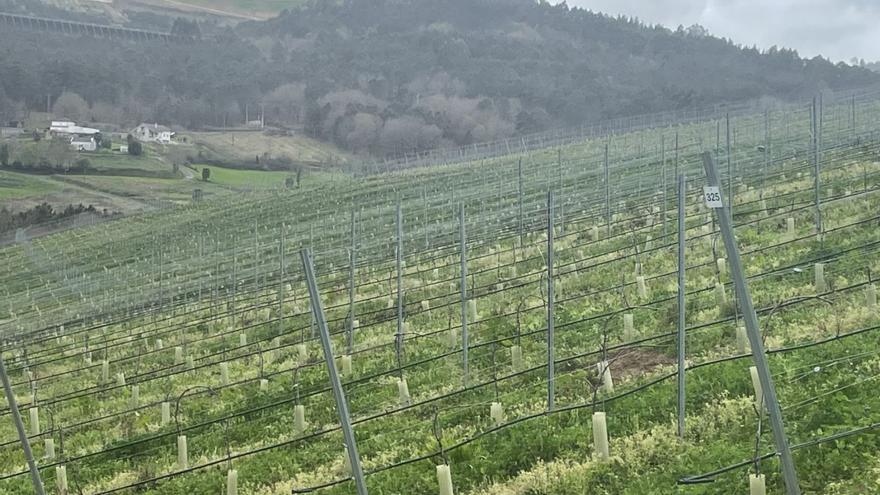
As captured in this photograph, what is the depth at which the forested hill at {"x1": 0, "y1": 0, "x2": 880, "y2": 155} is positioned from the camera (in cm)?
12788

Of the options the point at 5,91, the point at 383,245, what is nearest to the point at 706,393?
the point at 383,245

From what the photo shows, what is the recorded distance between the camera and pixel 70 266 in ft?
159

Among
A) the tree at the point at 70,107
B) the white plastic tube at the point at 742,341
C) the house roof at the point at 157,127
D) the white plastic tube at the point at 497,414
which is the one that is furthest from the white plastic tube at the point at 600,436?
the tree at the point at 70,107

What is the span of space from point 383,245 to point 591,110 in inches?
4123

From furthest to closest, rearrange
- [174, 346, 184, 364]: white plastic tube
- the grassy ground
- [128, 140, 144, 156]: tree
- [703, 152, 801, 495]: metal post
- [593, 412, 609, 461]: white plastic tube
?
the grassy ground
[128, 140, 144, 156]: tree
[174, 346, 184, 364]: white plastic tube
[593, 412, 609, 461]: white plastic tube
[703, 152, 801, 495]: metal post

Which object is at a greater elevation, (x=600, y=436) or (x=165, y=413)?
(x=600, y=436)

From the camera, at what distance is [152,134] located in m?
126

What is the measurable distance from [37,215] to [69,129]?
174 feet

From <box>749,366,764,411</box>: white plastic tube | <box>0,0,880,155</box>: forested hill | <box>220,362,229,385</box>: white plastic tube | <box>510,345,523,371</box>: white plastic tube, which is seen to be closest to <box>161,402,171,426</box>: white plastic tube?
<box>220,362,229,385</box>: white plastic tube

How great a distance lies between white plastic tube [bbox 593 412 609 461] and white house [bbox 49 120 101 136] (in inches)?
4488

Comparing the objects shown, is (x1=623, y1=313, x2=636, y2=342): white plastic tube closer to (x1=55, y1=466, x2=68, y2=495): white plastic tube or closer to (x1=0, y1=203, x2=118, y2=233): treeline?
(x1=55, y1=466, x2=68, y2=495): white plastic tube

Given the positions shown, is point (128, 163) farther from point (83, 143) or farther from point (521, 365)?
point (521, 365)

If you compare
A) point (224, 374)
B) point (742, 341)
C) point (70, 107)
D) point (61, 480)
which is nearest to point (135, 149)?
point (70, 107)

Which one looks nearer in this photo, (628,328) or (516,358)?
(628,328)
